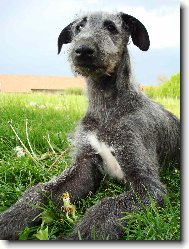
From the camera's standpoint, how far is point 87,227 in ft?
6.67

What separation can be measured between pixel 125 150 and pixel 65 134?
1.65ft

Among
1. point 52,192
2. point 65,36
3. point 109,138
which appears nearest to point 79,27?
point 65,36

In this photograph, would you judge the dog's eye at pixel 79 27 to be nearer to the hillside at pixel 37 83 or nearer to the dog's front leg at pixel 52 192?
the hillside at pixel 37 83

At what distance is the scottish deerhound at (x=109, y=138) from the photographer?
82.6 inches

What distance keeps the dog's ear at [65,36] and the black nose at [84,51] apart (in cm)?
22

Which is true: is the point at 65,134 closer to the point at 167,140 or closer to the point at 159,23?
the point at 167,140

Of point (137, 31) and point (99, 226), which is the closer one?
point (99, 226)

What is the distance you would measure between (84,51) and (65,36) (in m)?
0.25

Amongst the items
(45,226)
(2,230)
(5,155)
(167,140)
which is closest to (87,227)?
(45,226)

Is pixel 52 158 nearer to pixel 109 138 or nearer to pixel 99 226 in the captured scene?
pixel 109 138

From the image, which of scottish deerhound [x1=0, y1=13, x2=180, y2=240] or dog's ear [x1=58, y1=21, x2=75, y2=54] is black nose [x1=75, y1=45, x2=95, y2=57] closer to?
scottish deerhound [x1=0, y1=13, x2=180, y2=240]

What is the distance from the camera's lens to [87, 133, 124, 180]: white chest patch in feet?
7.45

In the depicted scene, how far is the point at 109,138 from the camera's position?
7.44ft

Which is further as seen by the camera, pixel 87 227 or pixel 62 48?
pixel 62 48
